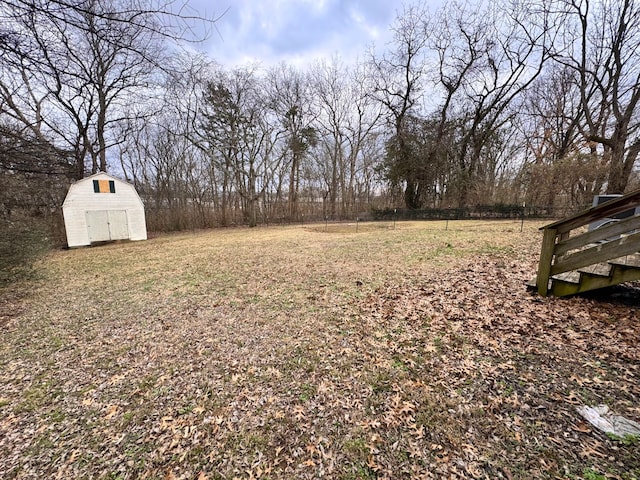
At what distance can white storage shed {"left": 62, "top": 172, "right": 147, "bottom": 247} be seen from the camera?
11977mm

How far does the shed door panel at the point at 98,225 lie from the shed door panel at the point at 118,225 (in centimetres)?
17

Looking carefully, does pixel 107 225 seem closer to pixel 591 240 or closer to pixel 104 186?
pixel 104 186

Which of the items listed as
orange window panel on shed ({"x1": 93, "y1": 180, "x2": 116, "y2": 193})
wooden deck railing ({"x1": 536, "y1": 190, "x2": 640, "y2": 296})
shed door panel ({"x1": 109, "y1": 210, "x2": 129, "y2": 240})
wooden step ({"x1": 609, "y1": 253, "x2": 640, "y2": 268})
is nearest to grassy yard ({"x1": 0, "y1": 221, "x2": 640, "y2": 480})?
wooden deck railing ({"x1": 536, "y1": 190, "x2": 640, "y2": 296})

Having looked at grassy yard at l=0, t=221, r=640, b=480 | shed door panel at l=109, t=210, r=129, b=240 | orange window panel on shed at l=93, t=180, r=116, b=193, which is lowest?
grassy yard at l=0, t=221, r=640, b=480

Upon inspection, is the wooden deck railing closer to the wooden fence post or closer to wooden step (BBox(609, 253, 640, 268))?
the wooden fence post

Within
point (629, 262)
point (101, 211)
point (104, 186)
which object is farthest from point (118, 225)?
point (629, 262)

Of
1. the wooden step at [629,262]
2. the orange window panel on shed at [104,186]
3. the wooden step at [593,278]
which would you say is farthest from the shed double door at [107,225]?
the wooden step at [629,262]

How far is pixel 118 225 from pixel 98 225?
32.4 inches

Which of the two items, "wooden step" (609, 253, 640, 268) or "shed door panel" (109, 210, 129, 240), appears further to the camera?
"shed door panel" (109, 210, 129, 240)

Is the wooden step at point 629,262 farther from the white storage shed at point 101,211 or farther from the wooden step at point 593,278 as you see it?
the white storage shed at point 101,211

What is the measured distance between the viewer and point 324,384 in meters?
2.44

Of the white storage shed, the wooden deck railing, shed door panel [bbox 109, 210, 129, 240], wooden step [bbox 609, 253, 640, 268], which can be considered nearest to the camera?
the wooden deck railing

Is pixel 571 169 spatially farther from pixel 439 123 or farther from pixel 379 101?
pixel 379 101

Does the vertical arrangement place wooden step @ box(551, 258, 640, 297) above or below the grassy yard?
above
